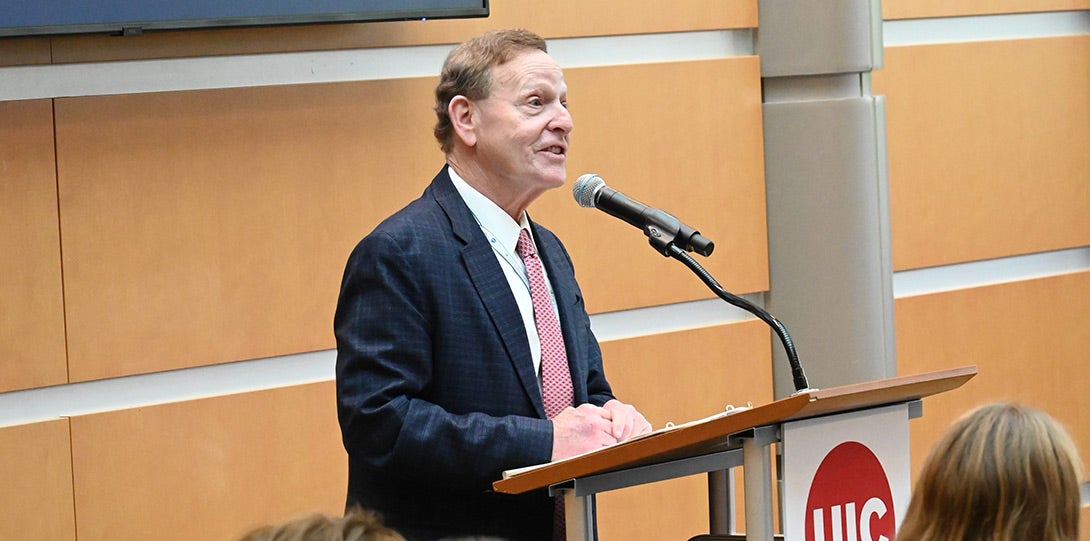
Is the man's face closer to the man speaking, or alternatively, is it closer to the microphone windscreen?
the man speaking

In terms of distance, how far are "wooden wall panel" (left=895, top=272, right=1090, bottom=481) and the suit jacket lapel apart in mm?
2092

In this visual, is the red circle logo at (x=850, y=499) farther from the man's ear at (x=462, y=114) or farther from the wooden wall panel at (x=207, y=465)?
the wooden wall panel at (x=207, y=465)

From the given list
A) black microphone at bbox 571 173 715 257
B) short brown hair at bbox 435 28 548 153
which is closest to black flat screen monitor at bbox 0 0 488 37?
short brown hair at bbox 435 28 548 153

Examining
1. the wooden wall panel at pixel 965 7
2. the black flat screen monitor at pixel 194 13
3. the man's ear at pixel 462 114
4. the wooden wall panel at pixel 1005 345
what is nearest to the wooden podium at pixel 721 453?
the man's ear at pixel 462 114

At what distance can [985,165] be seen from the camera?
4.46 metres

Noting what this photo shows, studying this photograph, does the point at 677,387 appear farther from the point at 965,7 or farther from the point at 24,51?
the point at 24,51

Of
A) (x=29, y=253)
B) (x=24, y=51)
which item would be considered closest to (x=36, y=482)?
(x=29, y=253)

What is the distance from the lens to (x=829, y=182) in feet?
13.0

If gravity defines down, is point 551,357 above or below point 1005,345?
above

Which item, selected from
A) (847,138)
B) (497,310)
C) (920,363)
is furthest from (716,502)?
(920,363)

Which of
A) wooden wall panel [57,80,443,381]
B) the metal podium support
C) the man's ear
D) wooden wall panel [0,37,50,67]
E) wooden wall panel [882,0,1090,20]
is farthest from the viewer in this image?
wooden wall panel [882,0,1090,20]

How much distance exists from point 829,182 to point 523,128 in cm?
159

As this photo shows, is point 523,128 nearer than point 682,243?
No

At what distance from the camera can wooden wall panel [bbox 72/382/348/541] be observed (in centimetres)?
308
